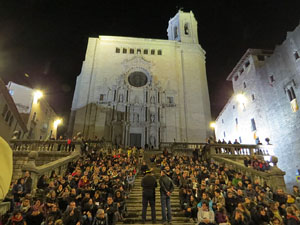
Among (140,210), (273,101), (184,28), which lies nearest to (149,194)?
(140,210)

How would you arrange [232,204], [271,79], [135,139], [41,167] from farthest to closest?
[135,139] → [271,79] → [41,167] → [232,204]

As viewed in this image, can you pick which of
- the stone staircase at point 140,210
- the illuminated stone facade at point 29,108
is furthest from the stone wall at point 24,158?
the illuminated stone facade at point 29,108

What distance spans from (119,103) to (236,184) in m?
21.1

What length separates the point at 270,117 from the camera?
21.7m

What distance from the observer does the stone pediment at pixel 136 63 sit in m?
31.6

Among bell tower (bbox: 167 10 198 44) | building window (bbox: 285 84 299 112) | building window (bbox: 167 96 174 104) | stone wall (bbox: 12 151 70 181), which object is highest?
bell tower (bbox: 167 10 198 44)

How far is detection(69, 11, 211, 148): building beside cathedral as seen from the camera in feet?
92.0

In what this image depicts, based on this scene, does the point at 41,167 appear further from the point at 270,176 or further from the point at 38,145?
the point at 270,176

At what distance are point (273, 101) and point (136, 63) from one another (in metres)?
18.8

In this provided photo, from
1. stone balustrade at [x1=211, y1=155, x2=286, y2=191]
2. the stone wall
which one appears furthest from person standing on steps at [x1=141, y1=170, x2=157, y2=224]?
the stone wall

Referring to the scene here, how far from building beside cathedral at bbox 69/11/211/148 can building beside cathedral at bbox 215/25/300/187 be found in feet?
16.5

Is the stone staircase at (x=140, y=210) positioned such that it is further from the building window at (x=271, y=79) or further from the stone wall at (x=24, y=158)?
the building window at (x=271, y=79)

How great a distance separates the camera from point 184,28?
36938 millimetres

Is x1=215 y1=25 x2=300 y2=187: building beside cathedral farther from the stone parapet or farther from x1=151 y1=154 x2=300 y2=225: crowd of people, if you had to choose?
the stone parapet
